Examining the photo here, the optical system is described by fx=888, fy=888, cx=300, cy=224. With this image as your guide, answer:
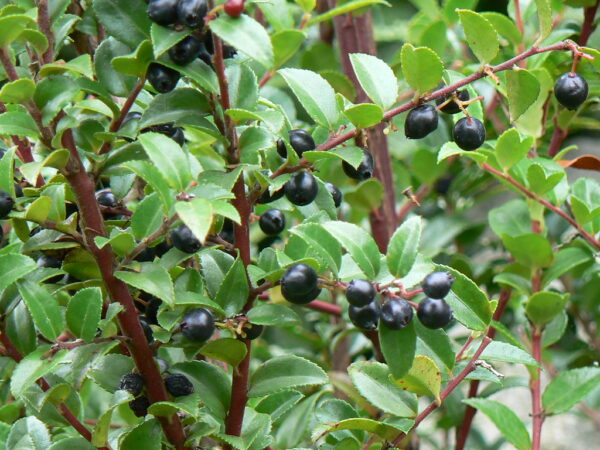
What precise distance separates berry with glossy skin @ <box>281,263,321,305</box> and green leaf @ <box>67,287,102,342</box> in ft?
0.52

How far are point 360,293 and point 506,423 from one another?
447mm

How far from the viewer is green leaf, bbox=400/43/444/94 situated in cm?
72

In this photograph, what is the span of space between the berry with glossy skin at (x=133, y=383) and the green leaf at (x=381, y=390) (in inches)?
7.6

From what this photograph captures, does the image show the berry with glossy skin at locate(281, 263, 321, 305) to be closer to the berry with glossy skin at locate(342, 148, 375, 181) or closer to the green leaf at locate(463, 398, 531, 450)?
the berry with glossy skin at locate(342, 148, 375, 181)

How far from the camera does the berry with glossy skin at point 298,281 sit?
2.25 feet

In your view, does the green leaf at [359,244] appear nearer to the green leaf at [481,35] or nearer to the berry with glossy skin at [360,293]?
the berry with glossy skin at [360,293]

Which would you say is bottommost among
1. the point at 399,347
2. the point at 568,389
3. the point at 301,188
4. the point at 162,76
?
the point at 568,389

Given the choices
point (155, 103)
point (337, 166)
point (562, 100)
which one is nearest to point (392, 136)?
point (337, 166)

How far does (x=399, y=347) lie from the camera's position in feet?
2.30

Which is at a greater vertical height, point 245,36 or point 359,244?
point 245,36

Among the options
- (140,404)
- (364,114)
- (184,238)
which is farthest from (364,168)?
(140,404)

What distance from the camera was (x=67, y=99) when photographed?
683 mm

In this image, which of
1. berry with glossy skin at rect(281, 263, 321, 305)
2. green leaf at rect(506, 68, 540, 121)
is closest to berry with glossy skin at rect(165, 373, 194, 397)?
berry with glossy skin at rect(281, 263, 321, 305)

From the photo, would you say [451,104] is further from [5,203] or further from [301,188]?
[5,203]
